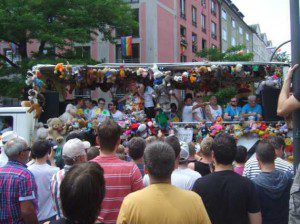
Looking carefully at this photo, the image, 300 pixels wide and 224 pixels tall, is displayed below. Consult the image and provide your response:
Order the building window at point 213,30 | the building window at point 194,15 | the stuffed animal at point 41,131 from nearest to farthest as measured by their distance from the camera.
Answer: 1. the stuffed animal at point 41,131
2. the building window at point 194,15
3. the building window at point 213,30

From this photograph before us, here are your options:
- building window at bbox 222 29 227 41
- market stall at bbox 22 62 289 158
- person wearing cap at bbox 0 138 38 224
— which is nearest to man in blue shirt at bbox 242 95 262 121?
market stall at bbox 22 62 289 158

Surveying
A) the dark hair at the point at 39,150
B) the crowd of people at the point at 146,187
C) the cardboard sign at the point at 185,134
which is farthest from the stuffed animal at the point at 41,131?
the crowd of people at the point at 146,187

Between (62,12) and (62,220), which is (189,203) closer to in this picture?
(62,220)

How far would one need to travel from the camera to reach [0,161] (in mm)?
6430

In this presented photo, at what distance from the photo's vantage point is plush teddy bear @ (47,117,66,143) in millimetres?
9695

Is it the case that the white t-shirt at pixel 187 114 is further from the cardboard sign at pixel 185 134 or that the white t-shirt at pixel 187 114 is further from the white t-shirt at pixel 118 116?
the white t-shirt at pixel 118 116

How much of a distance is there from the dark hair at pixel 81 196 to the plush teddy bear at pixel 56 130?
7467 mm

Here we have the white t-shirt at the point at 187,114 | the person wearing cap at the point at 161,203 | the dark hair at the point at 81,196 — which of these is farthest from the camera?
the white t-shirt at the point at 187,114

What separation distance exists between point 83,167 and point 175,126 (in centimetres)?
775

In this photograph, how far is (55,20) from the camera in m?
24.7

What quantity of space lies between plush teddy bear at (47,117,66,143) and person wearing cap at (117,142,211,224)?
7045 millimetres

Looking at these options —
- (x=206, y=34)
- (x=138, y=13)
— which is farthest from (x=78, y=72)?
(x=206, y=34)

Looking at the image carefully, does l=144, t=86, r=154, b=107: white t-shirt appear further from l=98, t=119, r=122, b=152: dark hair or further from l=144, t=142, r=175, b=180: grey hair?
l=144, t=142, r=175, b=180: grey hair

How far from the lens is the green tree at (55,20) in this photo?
74.1 feet
